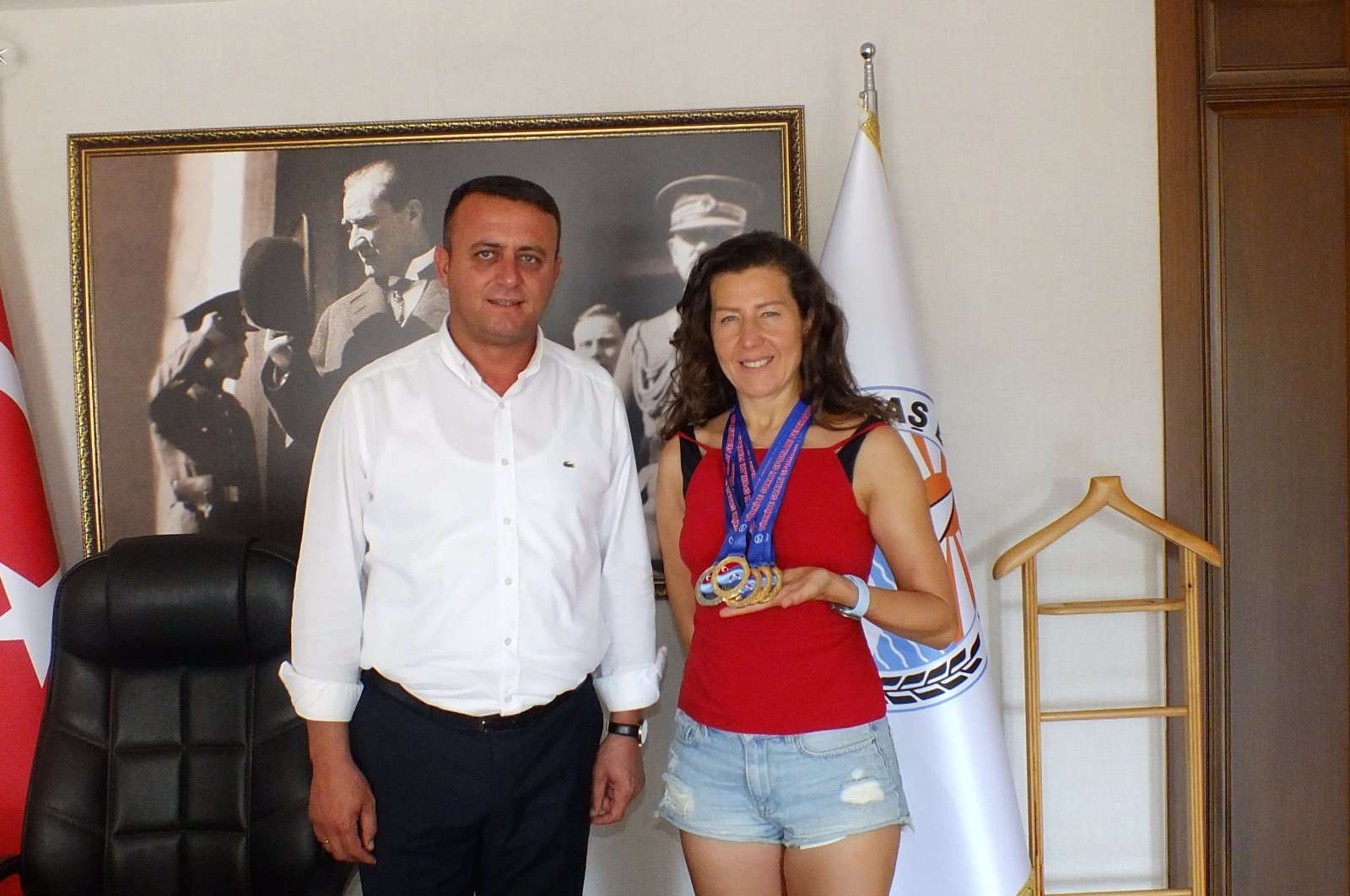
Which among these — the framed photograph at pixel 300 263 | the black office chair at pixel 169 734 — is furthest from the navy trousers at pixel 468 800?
the framed photograph at pixel 300 263

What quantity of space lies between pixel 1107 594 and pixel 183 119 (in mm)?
2478

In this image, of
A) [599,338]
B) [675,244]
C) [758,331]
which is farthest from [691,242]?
[758,331]

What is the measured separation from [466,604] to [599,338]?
2.84 feet

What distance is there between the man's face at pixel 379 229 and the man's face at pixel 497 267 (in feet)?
2.06

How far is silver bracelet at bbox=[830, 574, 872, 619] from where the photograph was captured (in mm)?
1474

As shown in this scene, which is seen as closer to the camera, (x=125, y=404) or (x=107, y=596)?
(x=107, y=596)

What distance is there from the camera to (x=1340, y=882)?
2.39m

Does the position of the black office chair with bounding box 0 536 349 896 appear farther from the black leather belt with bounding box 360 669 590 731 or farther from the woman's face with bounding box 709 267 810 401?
the woman's face with bounding box 709 267 810 401

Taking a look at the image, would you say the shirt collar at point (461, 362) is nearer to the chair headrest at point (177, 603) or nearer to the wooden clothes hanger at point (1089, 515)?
the chair headrest at point (177, 603)

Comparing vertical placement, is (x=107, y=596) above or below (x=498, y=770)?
above

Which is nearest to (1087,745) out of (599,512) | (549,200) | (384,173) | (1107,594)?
(1107,594)

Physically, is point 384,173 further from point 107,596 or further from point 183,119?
point 107,596

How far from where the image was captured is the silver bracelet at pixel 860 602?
147 cm

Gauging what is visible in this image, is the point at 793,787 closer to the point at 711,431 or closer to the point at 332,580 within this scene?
the point at 711,431
